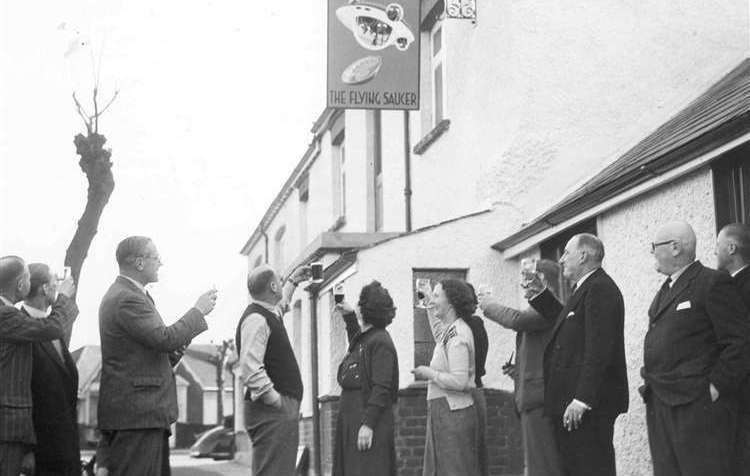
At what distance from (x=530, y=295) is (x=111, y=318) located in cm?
290

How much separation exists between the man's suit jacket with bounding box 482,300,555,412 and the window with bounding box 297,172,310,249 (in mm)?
18197

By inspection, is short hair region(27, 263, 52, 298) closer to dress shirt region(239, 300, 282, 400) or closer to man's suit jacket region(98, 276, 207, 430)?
man's suit jacket region(98, 276, 207, 430)

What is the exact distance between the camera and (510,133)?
14.3 meters

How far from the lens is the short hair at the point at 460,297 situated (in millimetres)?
8734

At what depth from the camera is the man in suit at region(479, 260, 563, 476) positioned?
8.31 metres

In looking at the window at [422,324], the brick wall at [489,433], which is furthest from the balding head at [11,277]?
the window at [422,324]

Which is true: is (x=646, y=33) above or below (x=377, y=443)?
above

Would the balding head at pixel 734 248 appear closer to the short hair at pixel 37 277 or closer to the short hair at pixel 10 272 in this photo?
the short hair at pixel 37 277

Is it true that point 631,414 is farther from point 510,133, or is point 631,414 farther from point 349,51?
point 349,51

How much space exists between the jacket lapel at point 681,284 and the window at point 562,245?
15.6 ft

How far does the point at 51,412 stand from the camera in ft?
23.7

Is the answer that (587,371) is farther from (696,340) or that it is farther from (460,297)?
(460,297)

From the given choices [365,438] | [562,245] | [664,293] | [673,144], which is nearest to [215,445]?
[562,245]

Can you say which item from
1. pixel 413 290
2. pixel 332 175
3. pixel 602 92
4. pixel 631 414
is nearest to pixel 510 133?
pixel 602 92
